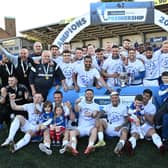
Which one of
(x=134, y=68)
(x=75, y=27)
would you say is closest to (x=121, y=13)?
(x=75, y=27)

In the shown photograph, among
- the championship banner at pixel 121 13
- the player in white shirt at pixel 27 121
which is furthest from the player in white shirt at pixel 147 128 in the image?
the championship banner at pixel 121 13

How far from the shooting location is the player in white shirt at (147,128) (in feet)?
18.9

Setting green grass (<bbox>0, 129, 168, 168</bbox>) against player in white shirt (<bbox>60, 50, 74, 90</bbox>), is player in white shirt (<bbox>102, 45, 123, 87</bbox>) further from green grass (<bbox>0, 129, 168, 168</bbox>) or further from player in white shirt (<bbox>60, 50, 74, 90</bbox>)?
green grass (<bbox>0, 129, 168, 168</bbox>)

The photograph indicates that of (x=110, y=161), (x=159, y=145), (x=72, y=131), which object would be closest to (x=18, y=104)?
(x=72, y=131)

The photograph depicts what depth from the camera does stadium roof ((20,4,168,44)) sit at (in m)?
31.4

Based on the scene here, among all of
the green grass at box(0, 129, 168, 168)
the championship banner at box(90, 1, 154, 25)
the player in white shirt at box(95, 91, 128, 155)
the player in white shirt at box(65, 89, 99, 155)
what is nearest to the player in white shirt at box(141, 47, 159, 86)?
the player in white shirt at box(95, 91, 128, 155)

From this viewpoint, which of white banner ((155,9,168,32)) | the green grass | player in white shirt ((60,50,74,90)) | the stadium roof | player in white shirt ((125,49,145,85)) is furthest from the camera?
the stadium roof

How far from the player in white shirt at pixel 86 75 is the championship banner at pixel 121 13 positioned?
3.31m

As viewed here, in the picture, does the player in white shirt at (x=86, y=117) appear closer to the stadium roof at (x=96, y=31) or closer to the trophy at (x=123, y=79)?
the trophy at (x=123, y=79)

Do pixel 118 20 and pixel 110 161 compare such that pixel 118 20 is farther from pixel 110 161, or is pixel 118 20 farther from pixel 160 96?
pixel 110 161

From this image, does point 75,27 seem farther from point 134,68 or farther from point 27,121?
point 27,121

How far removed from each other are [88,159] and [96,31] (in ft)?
99.9

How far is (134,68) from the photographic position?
7043 mm

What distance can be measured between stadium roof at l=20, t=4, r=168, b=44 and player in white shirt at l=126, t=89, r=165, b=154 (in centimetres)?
2294
